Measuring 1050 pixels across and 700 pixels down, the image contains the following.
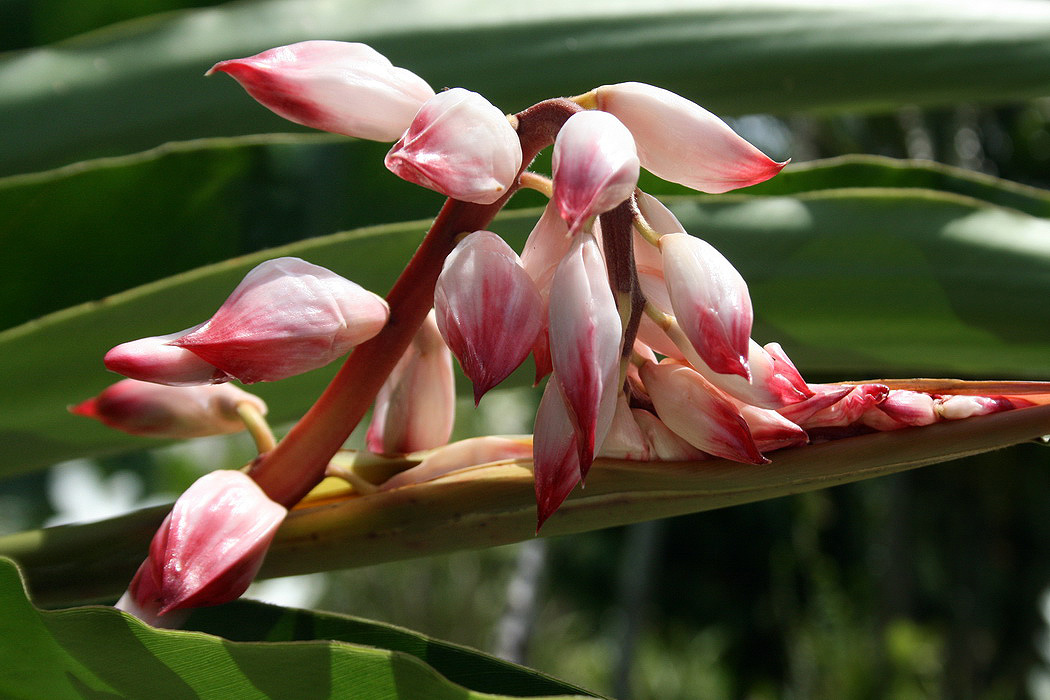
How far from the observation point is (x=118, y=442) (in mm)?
509

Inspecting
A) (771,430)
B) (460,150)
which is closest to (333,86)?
(460,150)

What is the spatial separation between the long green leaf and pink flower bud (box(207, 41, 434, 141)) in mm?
111

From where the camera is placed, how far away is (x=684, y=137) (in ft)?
0.88

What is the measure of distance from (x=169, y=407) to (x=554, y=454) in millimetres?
186

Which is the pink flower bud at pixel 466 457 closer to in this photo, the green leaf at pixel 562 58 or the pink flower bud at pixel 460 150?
the pink flower bud at pixel 460 150

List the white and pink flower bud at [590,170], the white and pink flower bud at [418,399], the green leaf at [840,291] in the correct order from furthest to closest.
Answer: the green leaf at [840,291], the white and pink flower bud at [418,399], the white and pink flower bud at [590,170]

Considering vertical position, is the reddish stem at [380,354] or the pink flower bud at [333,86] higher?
the pink flower bud at [333,86]

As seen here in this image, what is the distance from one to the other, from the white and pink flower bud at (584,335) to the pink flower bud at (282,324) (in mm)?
63

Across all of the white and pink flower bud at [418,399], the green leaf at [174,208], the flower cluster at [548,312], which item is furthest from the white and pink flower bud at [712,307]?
the green leaf at [174,208]

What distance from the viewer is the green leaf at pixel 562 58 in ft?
1.77

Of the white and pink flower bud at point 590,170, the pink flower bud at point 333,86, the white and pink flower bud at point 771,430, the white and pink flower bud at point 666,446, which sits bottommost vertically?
the white and pink flower bud at point 666,446

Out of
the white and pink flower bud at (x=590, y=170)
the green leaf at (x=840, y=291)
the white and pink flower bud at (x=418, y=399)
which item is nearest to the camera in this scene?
the white and pink flower bud at (x=590, y=170)

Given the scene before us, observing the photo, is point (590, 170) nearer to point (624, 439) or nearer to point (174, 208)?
point (624, 439)

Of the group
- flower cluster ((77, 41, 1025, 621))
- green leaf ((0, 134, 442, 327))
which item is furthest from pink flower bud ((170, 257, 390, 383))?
green leaf ((0, 134, 442, 327))
